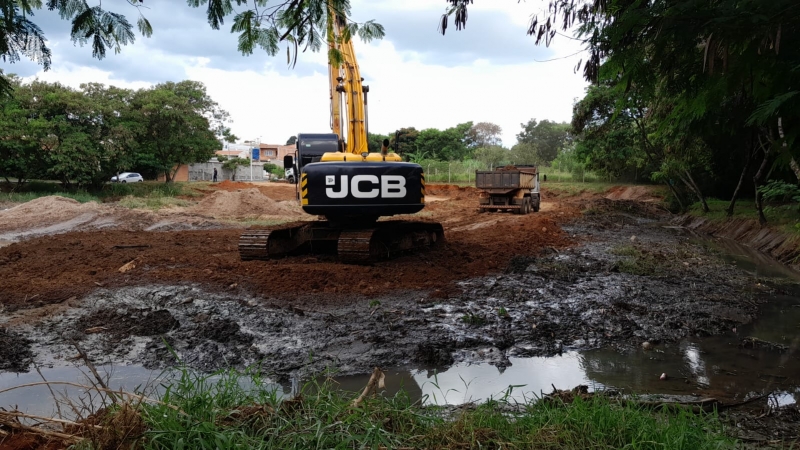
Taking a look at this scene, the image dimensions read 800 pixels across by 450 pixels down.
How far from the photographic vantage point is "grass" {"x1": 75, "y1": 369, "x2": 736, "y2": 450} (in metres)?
2.65

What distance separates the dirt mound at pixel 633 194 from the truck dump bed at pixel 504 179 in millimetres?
11350

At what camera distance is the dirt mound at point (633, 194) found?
30641 mm

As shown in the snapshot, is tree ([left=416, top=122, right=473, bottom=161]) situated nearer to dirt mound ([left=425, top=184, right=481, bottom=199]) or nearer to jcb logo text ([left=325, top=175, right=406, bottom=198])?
dirt mound ([left=425, top=184, right=481, bottom=199])

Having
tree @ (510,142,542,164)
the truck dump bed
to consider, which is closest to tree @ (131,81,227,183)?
the truck dump bed

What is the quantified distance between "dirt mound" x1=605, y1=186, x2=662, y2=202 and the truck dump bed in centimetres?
1135

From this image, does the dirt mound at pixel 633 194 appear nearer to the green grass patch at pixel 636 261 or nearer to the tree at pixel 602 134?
the tree at pixel 602 134

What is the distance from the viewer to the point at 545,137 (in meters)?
70.2

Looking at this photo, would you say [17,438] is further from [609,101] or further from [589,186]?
[589,186]

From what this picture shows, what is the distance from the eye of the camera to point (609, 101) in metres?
23.2

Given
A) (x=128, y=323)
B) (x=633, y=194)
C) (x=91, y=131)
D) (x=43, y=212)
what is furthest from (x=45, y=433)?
(x=633, y=194)

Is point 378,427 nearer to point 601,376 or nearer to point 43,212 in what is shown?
point 601,376

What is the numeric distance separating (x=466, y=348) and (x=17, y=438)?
3587mm

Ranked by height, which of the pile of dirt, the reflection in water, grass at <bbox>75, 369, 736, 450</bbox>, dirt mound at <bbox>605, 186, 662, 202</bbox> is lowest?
dirt mound at <bbox>605, 186, 662, 202</bbox>

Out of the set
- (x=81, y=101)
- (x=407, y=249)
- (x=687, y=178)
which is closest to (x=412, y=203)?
(x=407, y=249)
